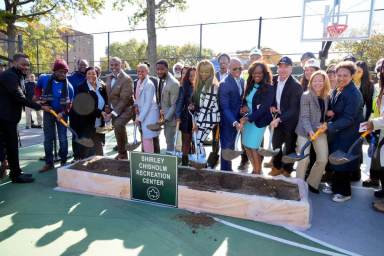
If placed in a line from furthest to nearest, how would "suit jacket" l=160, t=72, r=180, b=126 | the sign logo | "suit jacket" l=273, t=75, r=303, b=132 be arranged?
"suit jacket" l=160, t=72, r=180, b=126
"suit jacket" l=273, t=75, r=303, b=132
the sign logo

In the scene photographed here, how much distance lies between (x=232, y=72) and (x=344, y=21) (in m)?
7.31

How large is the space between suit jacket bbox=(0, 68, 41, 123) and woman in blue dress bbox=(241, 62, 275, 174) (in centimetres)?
325

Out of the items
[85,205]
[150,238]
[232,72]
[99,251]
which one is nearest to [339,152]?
[232,72]

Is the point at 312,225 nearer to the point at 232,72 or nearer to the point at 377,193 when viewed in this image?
the point at 377,193

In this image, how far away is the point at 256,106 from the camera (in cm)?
431

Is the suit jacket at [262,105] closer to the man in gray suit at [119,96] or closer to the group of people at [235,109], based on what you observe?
the group of people at [235,109]

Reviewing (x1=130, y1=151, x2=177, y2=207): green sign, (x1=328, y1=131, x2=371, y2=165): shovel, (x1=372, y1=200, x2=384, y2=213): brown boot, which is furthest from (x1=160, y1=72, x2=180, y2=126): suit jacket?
(x1=372, y1=200, x2=384, y2=213): brown boot

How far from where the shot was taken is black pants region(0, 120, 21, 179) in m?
4.66

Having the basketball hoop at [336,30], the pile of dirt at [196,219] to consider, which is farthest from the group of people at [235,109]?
the basketball hoop at [336,30]

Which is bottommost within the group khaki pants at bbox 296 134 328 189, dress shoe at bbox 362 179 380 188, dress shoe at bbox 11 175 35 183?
dress shoe at bbox 11 175 35 183

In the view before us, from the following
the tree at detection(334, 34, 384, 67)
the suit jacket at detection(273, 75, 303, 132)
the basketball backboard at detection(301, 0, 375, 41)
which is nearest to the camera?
the suit jacket at detection(273, 75, 303, 132)

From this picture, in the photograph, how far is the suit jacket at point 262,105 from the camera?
422 centimetres

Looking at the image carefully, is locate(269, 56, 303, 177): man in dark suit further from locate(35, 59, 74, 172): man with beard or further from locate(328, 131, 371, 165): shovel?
locate(35, 59, 74, 172): man with beard

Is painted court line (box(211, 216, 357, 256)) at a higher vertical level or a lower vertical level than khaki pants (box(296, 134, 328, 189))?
lower
